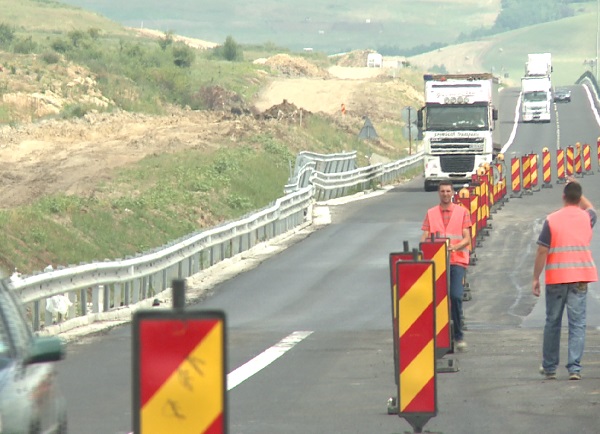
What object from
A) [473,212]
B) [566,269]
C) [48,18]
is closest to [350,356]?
[566,269]

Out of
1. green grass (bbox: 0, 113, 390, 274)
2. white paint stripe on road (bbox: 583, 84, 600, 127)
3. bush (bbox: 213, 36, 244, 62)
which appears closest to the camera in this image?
green grass (bbox: 0, 113, 390, 274)

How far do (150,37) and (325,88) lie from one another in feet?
195

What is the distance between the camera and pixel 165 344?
6484mm

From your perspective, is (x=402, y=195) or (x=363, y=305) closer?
(x=363, y=305)

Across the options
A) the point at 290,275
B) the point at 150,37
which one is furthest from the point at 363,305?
the point at 150,37

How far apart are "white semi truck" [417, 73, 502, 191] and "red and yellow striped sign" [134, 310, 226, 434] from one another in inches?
1713

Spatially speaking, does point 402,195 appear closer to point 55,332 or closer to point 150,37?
point 55,332

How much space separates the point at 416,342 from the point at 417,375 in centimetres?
25

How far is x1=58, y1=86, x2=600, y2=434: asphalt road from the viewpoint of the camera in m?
12.9

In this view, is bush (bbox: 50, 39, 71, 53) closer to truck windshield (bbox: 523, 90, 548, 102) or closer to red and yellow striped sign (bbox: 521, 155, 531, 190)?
truck windshield (bbox: 523, 90, 548, 102)

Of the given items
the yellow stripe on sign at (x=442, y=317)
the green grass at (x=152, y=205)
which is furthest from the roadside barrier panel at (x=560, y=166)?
the yellow stripe on sign at (x=442, y=317)

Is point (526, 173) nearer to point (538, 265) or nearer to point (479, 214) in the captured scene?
point (479, 214)

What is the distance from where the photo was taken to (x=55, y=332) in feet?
64.2

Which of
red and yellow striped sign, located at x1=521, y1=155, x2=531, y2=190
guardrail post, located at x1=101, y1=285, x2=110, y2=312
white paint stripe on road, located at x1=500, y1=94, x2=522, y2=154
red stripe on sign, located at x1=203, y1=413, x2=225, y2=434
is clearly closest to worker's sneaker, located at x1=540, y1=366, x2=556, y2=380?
guardrail post, located at x1=101, y1=285, x2=110, y2=312
